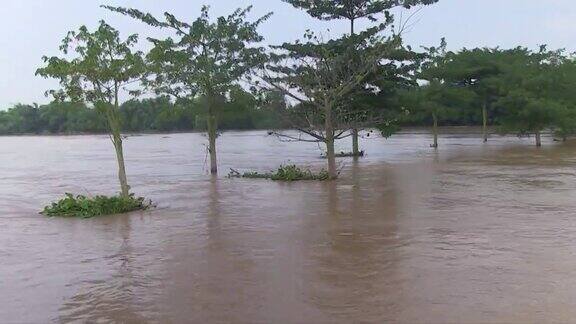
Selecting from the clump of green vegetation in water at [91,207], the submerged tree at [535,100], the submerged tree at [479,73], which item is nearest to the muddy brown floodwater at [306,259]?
the clump of green vegetation in water at [91,207]

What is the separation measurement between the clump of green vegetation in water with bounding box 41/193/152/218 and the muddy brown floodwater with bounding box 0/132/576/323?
45 cm

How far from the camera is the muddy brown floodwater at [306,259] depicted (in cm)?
527

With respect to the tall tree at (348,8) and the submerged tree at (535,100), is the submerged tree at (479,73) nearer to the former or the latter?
the submerged tree at (535,100)

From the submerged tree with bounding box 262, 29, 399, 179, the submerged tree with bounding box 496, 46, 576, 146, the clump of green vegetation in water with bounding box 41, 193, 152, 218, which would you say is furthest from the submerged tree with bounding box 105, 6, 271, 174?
the submerged tree with bounding box 496, 46, 576, 146

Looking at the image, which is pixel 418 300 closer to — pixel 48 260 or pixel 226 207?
pixel 48 260

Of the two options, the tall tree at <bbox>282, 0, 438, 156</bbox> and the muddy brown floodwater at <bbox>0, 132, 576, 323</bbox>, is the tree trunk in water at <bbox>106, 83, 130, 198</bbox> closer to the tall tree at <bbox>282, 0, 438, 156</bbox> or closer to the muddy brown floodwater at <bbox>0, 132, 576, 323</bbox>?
the muddy brown floodwater at <bbox>0, 132, 576, 323</bbox>

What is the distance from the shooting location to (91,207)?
11742 millimetres

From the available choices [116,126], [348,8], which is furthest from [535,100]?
[116,126]

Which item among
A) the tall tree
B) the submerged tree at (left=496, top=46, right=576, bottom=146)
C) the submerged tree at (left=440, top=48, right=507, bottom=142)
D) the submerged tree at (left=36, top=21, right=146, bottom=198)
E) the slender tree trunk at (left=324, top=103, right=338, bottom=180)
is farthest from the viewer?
the submerged tree at (left=440, top=48, right=507, bottom=142)

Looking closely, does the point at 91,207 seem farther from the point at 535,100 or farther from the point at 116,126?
the point at 535,100

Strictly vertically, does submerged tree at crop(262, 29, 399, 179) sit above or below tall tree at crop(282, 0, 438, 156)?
below

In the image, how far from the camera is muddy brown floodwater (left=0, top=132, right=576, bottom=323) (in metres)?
5.27

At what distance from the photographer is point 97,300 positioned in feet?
18.7

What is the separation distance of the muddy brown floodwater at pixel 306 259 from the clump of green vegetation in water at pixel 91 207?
1.47ft
